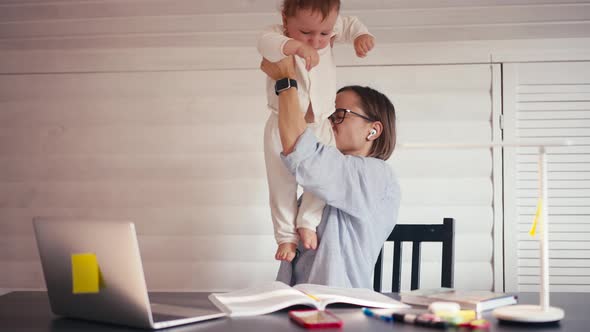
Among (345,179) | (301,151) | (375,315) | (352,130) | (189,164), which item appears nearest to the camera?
(375,315)

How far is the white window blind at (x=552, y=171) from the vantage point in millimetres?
3691

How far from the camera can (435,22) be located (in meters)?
3.54

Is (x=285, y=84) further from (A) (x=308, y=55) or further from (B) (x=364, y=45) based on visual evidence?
(B) (x=364, y=45)

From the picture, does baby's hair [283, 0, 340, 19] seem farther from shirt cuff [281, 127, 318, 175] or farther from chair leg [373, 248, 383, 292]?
chair leg [373, 248, 383, 292]

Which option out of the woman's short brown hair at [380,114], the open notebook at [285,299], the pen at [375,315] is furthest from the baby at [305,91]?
the pen at [375,315]

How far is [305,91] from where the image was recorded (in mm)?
2541

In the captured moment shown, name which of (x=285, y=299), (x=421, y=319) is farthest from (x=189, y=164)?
(x=421, y=319)

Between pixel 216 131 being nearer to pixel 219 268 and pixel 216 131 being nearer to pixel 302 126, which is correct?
pixel 219 268

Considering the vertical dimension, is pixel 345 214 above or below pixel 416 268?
above

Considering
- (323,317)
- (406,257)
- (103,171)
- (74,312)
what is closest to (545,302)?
(323,317)

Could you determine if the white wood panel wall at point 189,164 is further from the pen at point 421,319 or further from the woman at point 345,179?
the pen at point 421,319

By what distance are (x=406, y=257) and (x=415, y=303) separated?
2.03m

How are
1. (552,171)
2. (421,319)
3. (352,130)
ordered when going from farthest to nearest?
(552,171) → (352,130) → (421,319)

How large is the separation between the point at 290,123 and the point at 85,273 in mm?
904
